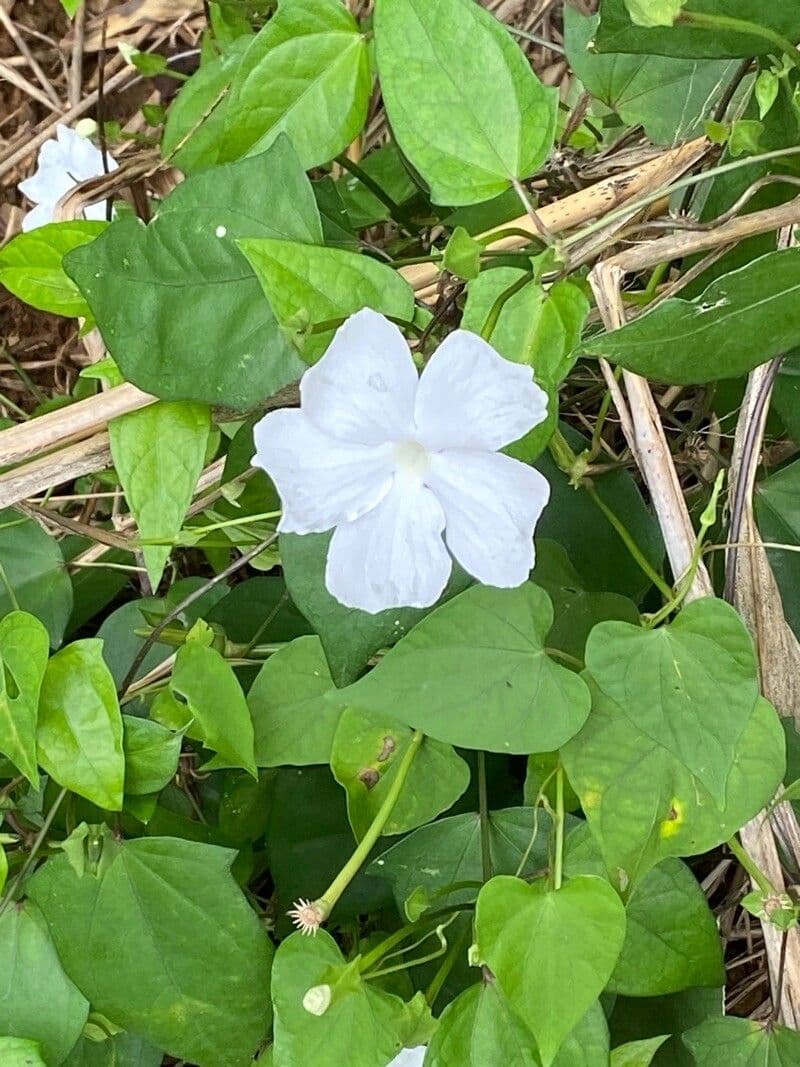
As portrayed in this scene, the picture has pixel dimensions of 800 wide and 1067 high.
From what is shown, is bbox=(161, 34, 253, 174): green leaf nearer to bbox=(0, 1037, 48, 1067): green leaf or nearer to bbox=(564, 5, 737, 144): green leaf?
bbox=(564, 5, 737, 144): green leaf

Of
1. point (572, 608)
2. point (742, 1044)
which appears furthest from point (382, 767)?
point (742, 1044)

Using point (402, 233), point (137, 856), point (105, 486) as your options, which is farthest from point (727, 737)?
point (105, 486)

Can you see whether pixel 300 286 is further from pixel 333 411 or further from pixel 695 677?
pixel 695 677

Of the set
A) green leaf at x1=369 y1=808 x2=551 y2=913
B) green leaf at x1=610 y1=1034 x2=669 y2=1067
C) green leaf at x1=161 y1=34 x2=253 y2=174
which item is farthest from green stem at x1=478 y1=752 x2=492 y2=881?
green leaf at x1=161 y1=34 x2=253 y2=174

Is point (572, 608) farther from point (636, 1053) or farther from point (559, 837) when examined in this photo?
point (636, 1053)

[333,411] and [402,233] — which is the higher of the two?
[333,411]

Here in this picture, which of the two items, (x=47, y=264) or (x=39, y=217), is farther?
(x=39, y=217)
